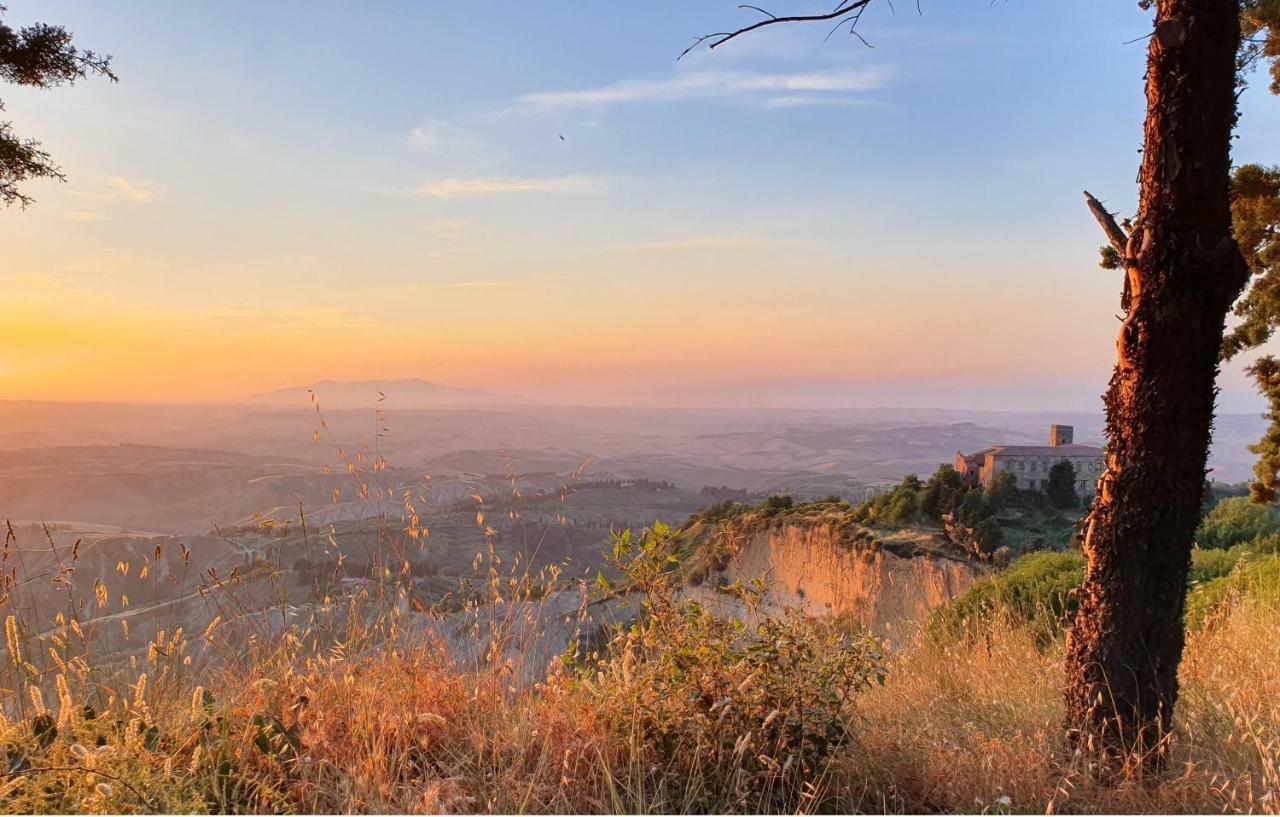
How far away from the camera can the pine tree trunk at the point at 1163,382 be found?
124 inches

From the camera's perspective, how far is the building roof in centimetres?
2591

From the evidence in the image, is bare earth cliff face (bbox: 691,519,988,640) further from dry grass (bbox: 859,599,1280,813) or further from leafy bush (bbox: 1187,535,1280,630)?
dry grass (bbox: 859,599,1280,813)

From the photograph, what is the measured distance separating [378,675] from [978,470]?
26.7 metres

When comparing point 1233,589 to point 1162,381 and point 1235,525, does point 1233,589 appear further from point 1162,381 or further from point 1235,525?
point 1235,525

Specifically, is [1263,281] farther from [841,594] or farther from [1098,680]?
[1098,680]

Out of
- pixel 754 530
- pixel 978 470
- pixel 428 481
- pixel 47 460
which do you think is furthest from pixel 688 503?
pixel 47 460

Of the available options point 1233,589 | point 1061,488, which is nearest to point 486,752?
point 1233,589

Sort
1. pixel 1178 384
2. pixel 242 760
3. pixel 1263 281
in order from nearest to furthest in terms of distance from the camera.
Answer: pixel 242 760, pixel 1178 384, pixel 1263 281

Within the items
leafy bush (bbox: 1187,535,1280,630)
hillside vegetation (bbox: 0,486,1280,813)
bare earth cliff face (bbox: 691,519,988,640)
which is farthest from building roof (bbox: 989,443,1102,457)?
hillside vegetation (bbox: 0,486,1280,813)

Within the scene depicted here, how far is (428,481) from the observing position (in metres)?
5.17

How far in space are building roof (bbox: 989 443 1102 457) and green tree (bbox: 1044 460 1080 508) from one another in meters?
3.55

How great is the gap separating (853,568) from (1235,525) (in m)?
8.06

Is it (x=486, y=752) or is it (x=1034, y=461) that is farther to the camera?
(x=1034, y=461)

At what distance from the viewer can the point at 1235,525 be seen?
54.7 feet
